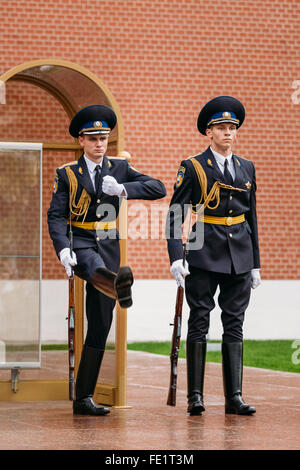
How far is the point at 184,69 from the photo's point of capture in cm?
1269

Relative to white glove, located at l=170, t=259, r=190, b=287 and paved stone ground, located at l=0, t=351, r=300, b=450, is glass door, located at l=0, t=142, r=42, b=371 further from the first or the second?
white glove, located at l=170, t=259, r=190, b=287

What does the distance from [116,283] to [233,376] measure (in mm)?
956

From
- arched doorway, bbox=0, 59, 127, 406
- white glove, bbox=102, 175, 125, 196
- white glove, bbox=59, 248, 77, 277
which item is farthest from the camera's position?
arched doorway, bbox=0, 59, 127, 406

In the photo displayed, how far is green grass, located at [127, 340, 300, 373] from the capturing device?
364 inches

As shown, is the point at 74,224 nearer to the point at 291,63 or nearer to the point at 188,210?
the point at 188,210

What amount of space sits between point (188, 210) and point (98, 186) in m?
0.51

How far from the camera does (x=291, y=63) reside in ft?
42.7

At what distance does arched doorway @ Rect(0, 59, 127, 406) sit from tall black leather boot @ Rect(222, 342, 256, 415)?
2.17ft

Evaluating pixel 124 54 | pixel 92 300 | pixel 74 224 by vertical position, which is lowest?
pixel 92 300

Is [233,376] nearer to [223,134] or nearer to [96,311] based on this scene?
[96,311]

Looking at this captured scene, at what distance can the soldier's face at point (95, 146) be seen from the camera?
Result: 540 cm

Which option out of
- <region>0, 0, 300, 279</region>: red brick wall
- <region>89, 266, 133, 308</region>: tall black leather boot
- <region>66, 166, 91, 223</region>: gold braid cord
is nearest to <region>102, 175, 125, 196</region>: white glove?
<region>66, 166, 91, 223</region>: gold braid cord
